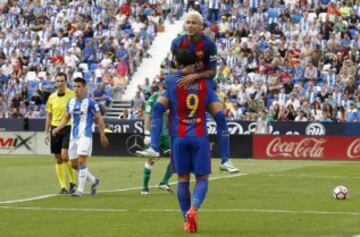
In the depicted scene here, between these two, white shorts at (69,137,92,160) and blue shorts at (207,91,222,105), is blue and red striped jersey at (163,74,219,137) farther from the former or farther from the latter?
white shorts at (69,137,92,160)

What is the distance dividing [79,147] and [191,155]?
6.36 metres

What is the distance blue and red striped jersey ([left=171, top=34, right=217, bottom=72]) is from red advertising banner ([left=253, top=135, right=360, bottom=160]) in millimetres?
24048

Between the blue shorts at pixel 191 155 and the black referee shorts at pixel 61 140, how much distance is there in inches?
288

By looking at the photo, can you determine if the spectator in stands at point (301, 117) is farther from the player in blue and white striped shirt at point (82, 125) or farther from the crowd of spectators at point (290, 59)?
the player in blue and white striped shirt at point (82, 125)

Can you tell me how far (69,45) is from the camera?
50844 millimetres

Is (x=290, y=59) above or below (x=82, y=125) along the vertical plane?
above

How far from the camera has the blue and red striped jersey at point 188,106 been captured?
1379 centimetres

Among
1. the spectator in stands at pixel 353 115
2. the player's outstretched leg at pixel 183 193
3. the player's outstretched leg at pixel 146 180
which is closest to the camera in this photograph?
the player's outstretched leg at pixel 183 193

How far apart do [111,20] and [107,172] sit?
23.8 meters

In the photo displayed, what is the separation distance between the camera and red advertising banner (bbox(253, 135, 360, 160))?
3747 centimetres

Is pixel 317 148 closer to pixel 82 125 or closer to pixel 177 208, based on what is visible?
pixel 82 125

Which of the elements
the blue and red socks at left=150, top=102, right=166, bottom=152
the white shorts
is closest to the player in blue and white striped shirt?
the white shorts

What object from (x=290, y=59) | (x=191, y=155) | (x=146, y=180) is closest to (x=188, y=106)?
(x=191, y=155)

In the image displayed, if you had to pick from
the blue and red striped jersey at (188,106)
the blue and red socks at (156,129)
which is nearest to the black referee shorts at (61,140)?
the blue and red socks at (156,129)
